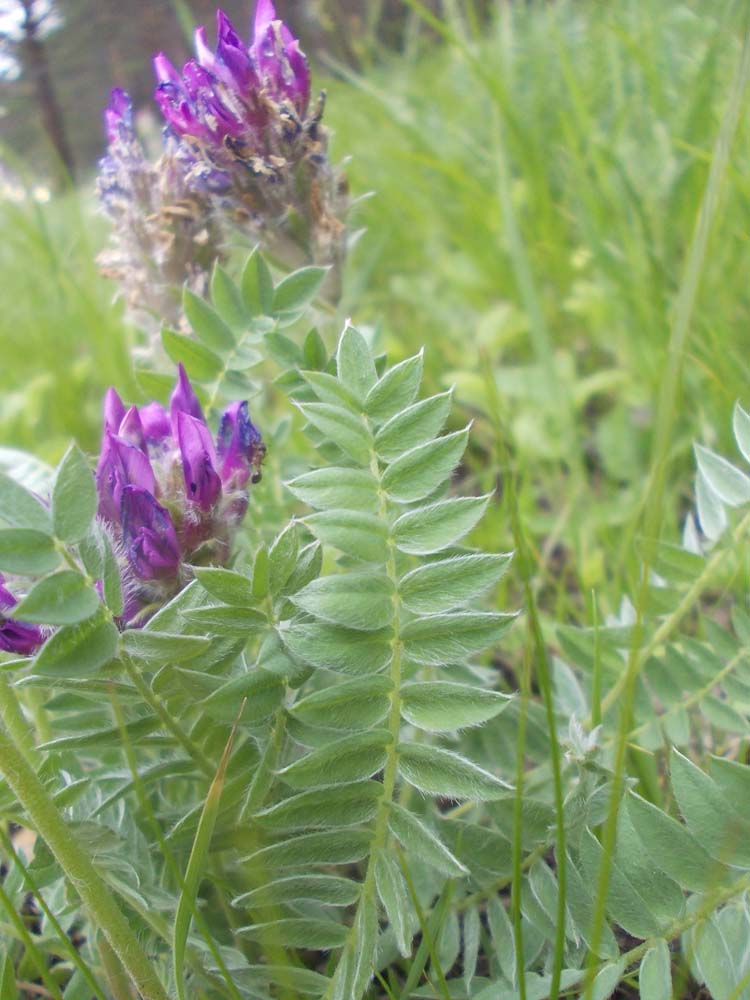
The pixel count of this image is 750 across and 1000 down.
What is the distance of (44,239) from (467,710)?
6.16ft

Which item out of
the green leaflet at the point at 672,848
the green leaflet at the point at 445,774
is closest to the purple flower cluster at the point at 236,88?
the green leaflet at the point at 445,774

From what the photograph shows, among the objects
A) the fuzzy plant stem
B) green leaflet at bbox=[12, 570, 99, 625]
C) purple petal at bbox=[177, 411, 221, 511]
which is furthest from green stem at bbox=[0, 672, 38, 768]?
purple petal at bbox=[177, 411, 221, 511]

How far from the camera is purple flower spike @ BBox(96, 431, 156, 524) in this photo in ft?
2.46

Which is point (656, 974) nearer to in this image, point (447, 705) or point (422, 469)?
point (447, 705)

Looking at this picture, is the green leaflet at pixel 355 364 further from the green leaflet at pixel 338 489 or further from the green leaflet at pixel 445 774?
the green leaflet at pixel 445 774

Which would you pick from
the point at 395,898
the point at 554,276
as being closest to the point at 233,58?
the point at 395,898

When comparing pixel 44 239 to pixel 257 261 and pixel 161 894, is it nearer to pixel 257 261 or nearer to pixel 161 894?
pixel 257 261

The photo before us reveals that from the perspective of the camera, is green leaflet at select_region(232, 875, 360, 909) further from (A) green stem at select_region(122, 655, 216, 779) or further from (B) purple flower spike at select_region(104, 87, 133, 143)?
(B) purple flower spike at select_region(104, 87, 133, 143)

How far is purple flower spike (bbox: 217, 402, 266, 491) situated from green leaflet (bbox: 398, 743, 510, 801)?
29 cm

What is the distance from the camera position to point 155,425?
2.74 feet

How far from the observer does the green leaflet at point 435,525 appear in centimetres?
72

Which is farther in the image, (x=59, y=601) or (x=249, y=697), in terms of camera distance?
(x=249, y=697)

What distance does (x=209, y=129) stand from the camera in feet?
3.25

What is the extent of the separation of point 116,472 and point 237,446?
0.41ft
